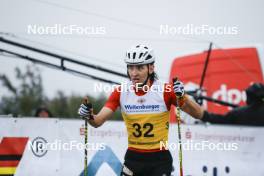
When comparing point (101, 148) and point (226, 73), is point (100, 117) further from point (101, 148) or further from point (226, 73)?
point (226, 73)

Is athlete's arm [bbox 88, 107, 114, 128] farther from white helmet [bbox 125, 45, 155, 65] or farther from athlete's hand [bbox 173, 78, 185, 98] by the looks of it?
athlete's hand [bbox 173, 78, 185, 98]

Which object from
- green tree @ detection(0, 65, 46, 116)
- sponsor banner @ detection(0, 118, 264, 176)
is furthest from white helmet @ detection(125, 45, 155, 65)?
green tree @ detection(0, 65, 46, 116)

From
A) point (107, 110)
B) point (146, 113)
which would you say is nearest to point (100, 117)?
point (107, 110)

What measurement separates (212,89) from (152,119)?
20.2ft

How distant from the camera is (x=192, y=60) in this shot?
40.4 ft

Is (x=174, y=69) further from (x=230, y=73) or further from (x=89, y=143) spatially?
(x=89, y=143)

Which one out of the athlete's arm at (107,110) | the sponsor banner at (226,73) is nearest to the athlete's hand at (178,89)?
the athlete's arm at (107,110)

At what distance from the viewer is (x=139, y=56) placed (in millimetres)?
5672

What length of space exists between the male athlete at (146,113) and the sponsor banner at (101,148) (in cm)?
273

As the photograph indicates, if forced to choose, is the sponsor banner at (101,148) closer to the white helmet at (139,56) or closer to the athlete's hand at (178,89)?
the white helmet at (139,56)

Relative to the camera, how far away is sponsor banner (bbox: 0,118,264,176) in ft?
27.2

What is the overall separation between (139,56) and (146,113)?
669mm

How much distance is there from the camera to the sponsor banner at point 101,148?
8305 millimetres

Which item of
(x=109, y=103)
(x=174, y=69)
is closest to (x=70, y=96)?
(x=174, y=69)
